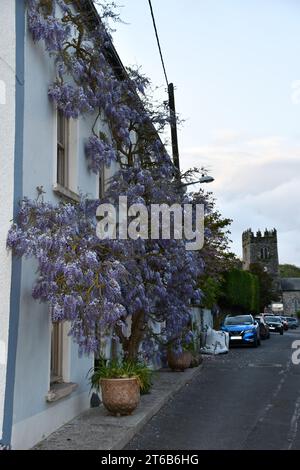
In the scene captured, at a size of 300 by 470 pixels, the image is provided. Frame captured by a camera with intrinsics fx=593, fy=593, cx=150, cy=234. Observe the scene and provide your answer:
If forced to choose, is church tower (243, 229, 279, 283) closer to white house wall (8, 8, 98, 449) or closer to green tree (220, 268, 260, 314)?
green tree (220, 268, 260, 314)

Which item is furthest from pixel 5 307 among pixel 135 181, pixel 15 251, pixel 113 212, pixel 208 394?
pixel 208 394

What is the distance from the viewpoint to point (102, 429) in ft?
28.0

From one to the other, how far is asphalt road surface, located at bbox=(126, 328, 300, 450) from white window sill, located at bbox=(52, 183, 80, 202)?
147 inches

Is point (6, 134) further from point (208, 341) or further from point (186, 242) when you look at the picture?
point (208, 341)

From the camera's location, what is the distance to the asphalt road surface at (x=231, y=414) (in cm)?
828

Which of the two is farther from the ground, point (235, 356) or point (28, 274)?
point (28, 274)

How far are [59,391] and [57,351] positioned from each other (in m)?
0.97

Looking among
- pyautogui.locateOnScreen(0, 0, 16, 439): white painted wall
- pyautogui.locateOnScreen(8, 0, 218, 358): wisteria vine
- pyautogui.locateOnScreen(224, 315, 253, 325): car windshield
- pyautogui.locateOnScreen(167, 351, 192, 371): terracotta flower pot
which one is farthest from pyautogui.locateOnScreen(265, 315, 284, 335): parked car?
pyautogui.locateOnScreen(0, 0, 16, 439): white painted wall

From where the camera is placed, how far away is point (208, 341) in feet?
76.1

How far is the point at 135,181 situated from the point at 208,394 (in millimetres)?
4858

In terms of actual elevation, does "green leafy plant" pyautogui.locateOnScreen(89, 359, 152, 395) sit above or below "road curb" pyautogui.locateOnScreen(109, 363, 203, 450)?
above

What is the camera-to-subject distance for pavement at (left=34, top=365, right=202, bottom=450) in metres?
7.64

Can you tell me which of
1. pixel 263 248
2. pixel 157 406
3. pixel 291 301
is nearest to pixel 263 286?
pixel 263 248

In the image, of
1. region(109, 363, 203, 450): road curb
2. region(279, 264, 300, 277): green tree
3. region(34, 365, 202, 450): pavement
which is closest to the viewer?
region(34, 365, 202, 450): pavement
